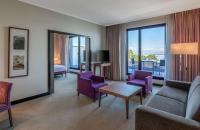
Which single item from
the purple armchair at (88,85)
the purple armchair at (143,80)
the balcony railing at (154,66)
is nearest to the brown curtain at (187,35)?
the balcony railing at (154,66)

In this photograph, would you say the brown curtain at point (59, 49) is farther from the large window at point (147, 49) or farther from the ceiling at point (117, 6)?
the large window at point (147, 49)

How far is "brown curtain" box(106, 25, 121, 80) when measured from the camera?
6.32m

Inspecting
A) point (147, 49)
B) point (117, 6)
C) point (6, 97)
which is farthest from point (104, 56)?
point (6, 97)

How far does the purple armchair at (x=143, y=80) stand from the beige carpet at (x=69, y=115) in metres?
0.48

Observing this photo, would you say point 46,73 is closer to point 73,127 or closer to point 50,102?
point 50,102

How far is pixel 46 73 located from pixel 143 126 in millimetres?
3461

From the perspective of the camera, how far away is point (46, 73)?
14.0 feet

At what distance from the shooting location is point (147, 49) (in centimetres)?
596

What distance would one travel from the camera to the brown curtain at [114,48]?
249 inches

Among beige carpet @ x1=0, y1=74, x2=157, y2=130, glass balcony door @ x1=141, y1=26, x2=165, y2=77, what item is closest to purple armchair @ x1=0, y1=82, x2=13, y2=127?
beige carpet @ x1=0, y1=74, x2=157, y2=130

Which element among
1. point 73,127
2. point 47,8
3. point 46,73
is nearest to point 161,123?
point 73,127

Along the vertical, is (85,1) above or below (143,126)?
above

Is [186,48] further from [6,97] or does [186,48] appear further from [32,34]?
[6,97]

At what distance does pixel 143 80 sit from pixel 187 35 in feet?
6.90
